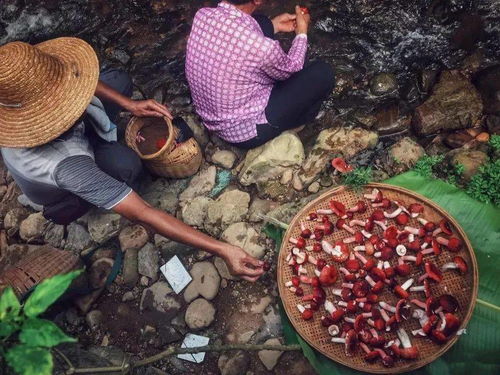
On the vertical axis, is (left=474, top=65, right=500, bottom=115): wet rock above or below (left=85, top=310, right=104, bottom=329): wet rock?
above

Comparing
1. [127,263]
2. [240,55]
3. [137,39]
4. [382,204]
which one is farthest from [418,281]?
[137,39]

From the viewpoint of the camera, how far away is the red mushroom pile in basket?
2990 mm

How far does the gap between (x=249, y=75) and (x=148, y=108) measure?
1082 millimetres

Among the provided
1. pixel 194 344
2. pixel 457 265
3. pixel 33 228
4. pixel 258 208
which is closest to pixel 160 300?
pixel 194 344

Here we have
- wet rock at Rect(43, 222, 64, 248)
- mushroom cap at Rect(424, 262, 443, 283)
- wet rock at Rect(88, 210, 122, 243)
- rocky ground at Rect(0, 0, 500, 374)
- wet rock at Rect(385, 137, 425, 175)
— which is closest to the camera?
mushroom cap at Rect(424, 262, 443, 283)

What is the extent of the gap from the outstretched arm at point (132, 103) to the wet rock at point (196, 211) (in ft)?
3.08

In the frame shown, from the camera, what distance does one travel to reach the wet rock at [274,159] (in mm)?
4012

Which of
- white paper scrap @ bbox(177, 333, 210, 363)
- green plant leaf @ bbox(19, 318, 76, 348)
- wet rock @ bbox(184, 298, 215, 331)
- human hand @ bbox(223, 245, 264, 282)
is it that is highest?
green plant leaf @ bbox(19, 318, 76, 348)

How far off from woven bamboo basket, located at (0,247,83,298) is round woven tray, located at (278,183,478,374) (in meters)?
1.89

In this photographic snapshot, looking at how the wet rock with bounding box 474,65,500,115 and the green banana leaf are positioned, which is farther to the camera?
the wet rock with bounding box 474,65,500,115

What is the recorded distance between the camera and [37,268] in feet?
11.1

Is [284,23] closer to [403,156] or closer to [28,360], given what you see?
[403,156]

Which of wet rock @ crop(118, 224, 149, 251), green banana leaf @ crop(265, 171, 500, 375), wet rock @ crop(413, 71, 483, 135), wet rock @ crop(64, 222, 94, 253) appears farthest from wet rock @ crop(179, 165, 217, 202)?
wet rock @ crop(413, 71, 483, 135)

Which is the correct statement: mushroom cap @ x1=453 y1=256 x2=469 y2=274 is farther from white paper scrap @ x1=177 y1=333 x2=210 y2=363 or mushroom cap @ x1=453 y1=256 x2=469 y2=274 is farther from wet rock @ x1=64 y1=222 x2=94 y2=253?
wet rock @ x1=64 y1=222 x2=94 y2=253
